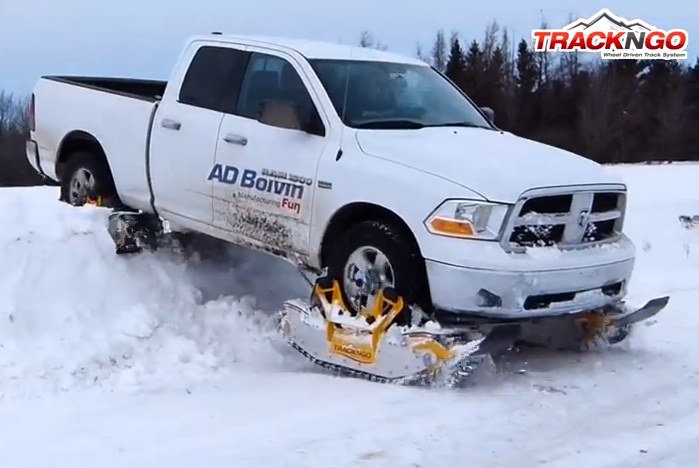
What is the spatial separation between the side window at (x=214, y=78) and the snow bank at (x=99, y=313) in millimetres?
1183

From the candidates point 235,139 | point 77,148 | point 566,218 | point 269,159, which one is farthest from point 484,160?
point 77,148

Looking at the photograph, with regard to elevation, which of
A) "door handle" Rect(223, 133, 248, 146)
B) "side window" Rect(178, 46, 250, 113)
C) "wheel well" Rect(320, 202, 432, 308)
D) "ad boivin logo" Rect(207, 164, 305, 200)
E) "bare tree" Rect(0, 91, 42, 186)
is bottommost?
"bare tree" Rect(0, 91, 42, 186)

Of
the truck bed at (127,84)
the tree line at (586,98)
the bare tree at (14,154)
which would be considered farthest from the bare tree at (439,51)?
the truck bed at (127,84)

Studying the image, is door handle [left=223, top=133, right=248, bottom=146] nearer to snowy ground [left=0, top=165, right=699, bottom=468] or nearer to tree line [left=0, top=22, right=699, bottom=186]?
snowy ground [left=0, top=165, right=699, bottom=468]

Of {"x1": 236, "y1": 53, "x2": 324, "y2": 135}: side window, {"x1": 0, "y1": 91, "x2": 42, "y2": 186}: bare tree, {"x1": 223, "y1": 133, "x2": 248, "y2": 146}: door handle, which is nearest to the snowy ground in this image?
{"x1": 223, "y1": 133, "x2": 248, "y2": 146}: door handle

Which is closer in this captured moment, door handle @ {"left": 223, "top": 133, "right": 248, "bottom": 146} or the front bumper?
the front bumper

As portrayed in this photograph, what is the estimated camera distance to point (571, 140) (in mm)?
66438

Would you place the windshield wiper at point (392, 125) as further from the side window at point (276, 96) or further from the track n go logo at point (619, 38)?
the track n go logo at point (619, 38)

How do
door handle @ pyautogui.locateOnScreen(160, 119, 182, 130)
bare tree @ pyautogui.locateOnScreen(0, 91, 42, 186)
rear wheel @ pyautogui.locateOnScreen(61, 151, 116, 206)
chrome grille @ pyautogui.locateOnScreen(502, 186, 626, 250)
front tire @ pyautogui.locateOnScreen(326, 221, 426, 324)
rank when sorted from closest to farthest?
chrome grille @ pyautogui.locateOnScreen(502, 186, 626, 250) < front tire @ pyautogui.locateOnScreen(326, 221, 426, 324) < door handle @ pyautogui.locateOnScreen(160, 119, 182, 130) < rear wheel @ pyautogui.locateOnScreen(61, 151, 116, 206) < bare tree @ pyautogui.locateOnScreen(0, 91, 42, 186)

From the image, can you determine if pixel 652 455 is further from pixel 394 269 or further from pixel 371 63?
pixel 371 63

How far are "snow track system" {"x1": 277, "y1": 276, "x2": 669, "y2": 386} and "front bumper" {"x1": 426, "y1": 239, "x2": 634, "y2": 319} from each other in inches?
5.6

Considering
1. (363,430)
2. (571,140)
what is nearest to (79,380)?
(363,430)

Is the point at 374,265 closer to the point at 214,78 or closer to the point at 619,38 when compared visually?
the point at 214,78

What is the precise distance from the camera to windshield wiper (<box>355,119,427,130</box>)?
710 cm
